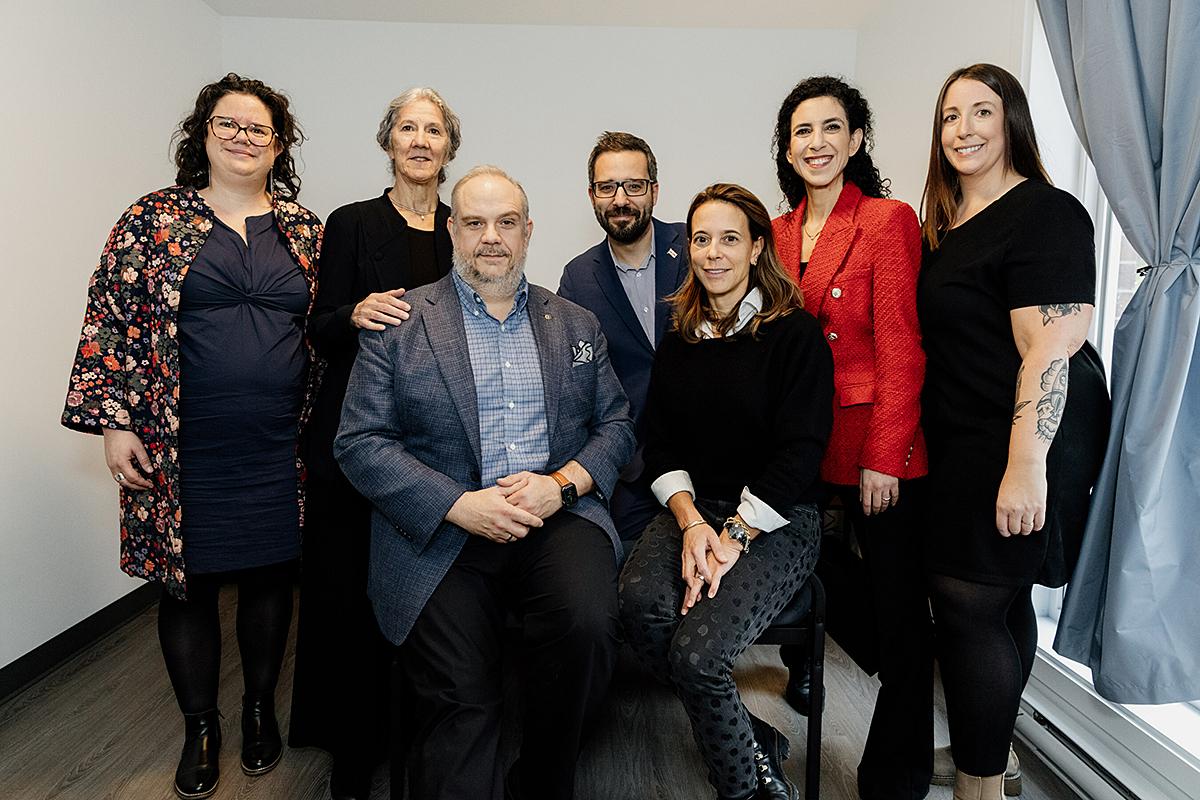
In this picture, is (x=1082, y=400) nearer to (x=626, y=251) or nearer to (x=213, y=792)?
(x=626, y=251)

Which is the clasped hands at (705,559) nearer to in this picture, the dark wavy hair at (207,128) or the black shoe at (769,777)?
the black shoe at (769,777)

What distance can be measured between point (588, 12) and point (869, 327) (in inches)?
99.4

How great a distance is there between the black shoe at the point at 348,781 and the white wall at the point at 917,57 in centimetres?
276

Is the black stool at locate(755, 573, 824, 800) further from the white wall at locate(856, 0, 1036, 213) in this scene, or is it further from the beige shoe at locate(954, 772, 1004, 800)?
the white wall at locate(856, 0, 1036, 213)

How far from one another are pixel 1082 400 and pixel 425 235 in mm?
1692

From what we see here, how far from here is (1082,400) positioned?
70.1 inches

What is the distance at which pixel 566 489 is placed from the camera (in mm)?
1900

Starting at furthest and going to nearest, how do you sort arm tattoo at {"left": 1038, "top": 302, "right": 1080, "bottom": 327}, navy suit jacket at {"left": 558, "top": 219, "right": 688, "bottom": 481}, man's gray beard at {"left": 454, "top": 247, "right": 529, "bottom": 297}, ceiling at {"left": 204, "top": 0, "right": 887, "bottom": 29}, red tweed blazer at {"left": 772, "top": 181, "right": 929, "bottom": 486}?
ceiling at {"left": 204, "top": 0, "right": 887, "bottom": 29} → navy suit jacket at {"left": 558, "top": 219, "right": 688, "bottom": 481} → man's gray beard at {"left": 454, "top": 247, "right": 529, "bottom": 297} → red tweed blazer at {"left": 772, "top": 181, "right": 929, "bottom": 486} → arm tattoo at {"left": 1038, "top": 302, "right": 1080, "bottom": 327}

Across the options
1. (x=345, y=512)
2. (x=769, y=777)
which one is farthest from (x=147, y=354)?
(x=769, y=777)

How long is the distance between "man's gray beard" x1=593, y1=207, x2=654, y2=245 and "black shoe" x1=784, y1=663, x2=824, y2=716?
1.46 meters

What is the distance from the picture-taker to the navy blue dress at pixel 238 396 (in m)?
2.02

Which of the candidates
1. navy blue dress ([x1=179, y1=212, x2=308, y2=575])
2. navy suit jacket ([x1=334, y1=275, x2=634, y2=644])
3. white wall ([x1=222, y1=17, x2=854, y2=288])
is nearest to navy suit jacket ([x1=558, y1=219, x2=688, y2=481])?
navy suit jacket ([x1=334, y1=275, x2=634, y2=644])

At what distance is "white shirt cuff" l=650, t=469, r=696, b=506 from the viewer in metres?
2.01

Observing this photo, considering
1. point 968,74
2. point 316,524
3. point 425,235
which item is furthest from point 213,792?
point 968,74
